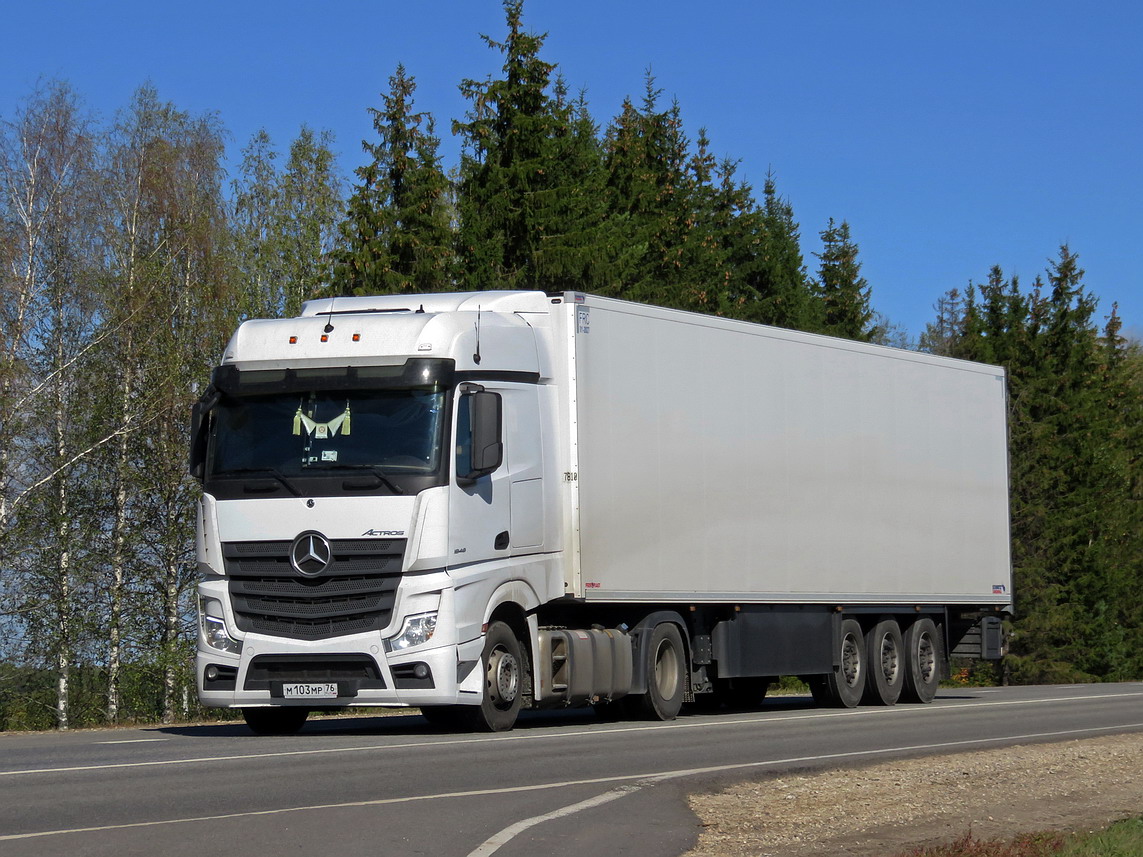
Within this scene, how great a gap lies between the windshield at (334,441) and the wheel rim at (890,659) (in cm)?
981

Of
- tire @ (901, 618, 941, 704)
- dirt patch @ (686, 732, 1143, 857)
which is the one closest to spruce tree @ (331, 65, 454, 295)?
tire @ (901, 618, 941, 704)

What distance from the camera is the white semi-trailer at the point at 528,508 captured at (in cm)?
1440

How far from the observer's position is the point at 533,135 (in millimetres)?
37406

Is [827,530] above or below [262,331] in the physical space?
below

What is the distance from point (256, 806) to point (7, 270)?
1066 inches

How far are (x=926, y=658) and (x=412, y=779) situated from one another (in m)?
13.6

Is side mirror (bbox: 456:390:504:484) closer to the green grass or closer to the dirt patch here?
the dirt patch

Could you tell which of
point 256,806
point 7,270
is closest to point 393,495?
point 256,806

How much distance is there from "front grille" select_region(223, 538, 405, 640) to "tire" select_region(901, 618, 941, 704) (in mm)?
10571

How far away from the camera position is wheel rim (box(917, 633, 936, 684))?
23078 mm

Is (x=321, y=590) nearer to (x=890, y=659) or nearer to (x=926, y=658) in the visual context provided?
(x=890, y=659)

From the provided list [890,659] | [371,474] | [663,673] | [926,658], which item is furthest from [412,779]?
[926,658]

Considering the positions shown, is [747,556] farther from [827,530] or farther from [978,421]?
[978,421]

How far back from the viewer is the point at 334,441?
1466 centimetres
